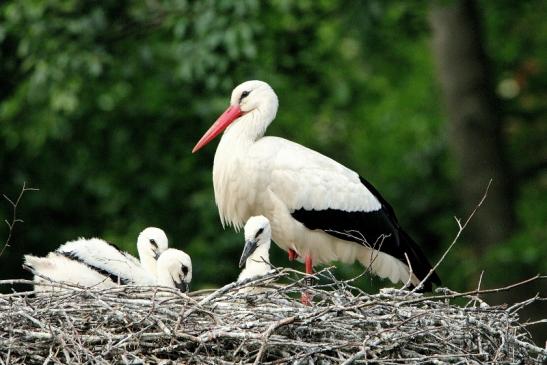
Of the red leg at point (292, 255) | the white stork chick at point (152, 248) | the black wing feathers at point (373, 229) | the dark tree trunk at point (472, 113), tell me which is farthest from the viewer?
the dark tree trunk at point (472, 113)

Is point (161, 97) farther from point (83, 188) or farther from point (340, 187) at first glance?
point (340, 187)

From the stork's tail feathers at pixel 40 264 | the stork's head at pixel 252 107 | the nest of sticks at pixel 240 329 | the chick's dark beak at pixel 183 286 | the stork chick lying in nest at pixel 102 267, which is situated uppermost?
the stork's head at pixel 252 107

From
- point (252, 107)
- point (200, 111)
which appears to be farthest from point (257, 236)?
point (200, 111)

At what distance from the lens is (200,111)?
15.4 metres

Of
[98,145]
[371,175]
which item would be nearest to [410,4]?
[371,175]

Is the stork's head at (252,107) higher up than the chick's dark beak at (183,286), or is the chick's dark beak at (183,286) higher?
the stork's head at (252,107)

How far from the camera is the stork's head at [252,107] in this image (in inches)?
417

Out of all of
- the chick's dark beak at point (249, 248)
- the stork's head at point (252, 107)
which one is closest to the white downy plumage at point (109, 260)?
the chick's dark beak at point (249, 248)

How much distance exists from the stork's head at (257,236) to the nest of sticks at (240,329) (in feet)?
4.29

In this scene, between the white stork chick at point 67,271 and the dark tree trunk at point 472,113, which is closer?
the white stork chick at point 67,271

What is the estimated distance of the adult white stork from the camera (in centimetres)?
1037

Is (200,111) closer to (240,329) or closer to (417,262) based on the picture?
(417,262)

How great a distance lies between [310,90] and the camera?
1641cm

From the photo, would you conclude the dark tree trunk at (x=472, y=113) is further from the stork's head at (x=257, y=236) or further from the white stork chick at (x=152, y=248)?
the white stork chick at (x=152, y=248)
